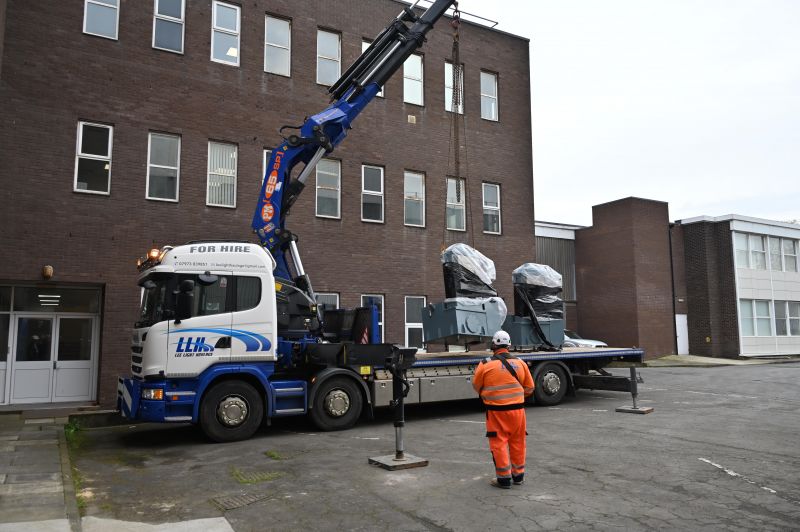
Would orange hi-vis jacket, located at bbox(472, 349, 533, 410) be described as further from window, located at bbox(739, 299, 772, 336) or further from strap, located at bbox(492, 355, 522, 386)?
window, located at bbox(739, 299, 772, 336)

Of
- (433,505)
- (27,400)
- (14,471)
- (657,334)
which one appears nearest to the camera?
(433,505)

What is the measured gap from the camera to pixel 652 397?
15672 mm

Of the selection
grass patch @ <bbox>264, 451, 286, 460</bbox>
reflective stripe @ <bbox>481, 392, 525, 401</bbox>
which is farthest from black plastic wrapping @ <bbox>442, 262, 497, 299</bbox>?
reflective stripe @ <bbox>481, 392, 525, 401</bbox>

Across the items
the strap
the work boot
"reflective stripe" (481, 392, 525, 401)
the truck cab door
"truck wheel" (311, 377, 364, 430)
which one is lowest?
the work boot

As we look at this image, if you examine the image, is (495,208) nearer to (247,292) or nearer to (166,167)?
(166,167)

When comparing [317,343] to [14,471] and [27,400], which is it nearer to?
[14,471]

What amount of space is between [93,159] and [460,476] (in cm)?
1161

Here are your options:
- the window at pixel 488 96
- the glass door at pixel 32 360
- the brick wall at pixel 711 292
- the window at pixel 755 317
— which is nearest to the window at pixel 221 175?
the glass door at pixel 32 360

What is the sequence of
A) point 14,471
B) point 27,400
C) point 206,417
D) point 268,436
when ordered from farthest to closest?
point 27,400 → point 268,436 → point 206,417 → point 14,471

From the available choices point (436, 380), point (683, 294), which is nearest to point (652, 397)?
point (436, 380)

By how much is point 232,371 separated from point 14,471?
3.24 metres

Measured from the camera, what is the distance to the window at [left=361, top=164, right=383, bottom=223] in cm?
1816

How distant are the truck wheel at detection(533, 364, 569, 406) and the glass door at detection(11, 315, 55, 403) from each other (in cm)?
1104

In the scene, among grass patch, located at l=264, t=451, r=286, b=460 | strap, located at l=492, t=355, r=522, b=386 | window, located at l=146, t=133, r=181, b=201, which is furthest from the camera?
window, located at l=146, t=133, r=181, b=201
